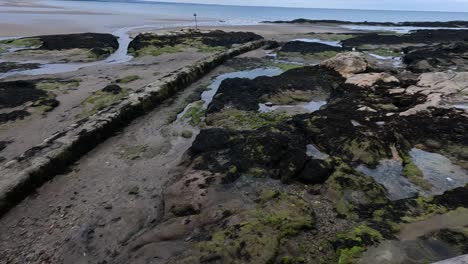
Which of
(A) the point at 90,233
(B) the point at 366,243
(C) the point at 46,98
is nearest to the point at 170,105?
(C) the point at 46,98

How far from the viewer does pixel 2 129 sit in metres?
9.86

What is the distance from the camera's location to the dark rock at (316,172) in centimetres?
642

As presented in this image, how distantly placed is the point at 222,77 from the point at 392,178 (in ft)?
37.1

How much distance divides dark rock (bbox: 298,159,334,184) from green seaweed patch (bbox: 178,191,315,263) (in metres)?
0.77

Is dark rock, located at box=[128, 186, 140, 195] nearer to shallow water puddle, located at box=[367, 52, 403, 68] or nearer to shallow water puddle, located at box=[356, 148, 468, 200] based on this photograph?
shallow water puddle, located at box=[356, 148, 468, 200]

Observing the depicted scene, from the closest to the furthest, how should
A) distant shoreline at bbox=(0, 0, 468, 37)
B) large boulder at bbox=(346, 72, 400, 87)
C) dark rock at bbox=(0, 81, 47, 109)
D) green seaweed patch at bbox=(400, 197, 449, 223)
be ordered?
green seaweed patch at bbox=(400, 197, 449, 223) → dark rock at bbox=(0, 81, 47, 109) → large boulder at bbox=(346, 72, 400, 87) → distant shoreline at bbox=(0, 0, 468, 37)

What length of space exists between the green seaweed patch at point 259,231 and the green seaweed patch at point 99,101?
7.62 m

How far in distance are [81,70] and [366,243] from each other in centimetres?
1773

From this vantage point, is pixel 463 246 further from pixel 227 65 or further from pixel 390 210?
pixel 227 65

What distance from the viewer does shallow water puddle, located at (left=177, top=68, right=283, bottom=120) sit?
485 inches

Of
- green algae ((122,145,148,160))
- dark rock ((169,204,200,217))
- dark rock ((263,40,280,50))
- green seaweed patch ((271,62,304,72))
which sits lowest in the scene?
green algae ((122,145,148,160))

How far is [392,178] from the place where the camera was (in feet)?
22.4

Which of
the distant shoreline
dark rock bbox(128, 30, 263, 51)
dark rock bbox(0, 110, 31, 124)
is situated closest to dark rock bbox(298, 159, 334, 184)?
dark rock bbox(0, 110, 31, 124)

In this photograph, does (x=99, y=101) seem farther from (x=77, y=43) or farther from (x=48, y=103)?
(x=77, y=43)
